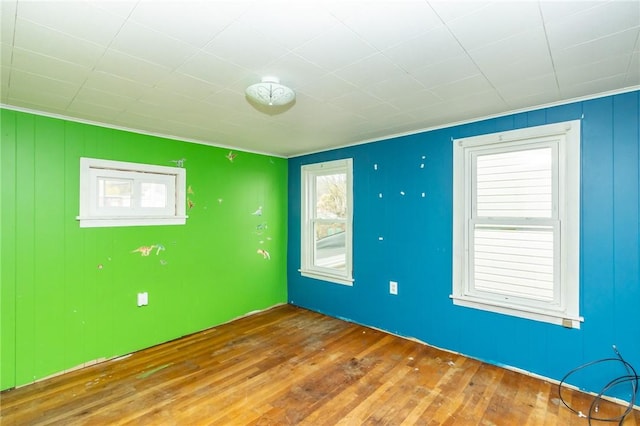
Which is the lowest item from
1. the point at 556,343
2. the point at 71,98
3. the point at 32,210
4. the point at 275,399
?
the point at 275,399

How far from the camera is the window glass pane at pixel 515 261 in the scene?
2.40m

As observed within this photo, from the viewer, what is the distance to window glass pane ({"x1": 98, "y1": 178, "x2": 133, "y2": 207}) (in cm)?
276

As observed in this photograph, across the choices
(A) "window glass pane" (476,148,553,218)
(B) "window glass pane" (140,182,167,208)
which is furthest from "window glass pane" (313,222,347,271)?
(B) "window glass pane" (140,182,167,208)

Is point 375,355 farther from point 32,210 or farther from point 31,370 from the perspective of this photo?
point 32,210

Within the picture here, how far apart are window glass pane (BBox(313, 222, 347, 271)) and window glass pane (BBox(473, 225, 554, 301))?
61.5 inches

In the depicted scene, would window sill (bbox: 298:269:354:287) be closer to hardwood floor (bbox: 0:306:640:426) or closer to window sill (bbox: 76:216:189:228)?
hardwood floor (bbox: 0:306:640:426)

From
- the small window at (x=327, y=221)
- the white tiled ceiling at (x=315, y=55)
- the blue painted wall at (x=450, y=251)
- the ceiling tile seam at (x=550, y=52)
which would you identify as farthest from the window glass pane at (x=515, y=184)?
the small window at (x=327, y=221)

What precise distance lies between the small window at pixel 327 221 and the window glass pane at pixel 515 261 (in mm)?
1471

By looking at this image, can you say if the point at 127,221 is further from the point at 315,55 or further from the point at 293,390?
the point at 315,55

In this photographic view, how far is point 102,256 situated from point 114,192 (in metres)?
0.59

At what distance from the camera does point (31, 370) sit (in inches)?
94.4

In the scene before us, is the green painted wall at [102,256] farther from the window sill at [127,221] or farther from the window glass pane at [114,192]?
the window glass pane at [114,192]

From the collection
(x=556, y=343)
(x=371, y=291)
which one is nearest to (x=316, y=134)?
(x=371, y=291)

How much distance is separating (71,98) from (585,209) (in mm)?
3779
